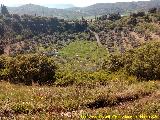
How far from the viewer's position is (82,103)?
15711mm

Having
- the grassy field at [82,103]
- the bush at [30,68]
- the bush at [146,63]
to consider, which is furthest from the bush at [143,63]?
the grassy field at [82,103]

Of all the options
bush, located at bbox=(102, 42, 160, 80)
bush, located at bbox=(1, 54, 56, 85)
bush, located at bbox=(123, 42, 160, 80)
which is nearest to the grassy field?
bush, located at bbox=(1, 54, 56, 85)

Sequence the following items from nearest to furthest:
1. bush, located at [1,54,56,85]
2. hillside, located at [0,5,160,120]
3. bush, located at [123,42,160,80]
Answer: hillside, located at [0,5,160,120], bush, located at [1,54,56,85], bush, located at [123,42,160,80]

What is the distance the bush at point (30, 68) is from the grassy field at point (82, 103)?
1317cm

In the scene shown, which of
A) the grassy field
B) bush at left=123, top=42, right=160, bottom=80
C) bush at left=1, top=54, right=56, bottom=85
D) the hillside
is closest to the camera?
the grassy field

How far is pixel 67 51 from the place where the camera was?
499 ft

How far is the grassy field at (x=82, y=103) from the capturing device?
13246 mm

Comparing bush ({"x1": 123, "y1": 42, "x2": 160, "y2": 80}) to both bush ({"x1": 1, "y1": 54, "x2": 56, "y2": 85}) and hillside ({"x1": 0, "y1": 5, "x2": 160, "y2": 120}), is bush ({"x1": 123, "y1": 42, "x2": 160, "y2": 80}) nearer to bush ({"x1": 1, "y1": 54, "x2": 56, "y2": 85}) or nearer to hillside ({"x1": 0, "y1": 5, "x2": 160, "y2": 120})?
hillside ({"x1": 0, "y1": 5, "x2": 160, "y2": 120})

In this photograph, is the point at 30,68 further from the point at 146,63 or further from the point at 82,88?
the point at 82,88

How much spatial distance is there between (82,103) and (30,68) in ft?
59.1

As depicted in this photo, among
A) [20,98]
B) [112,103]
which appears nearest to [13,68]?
[20,98]

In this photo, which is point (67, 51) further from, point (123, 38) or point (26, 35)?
point (26, 35)

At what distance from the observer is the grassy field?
522 inches

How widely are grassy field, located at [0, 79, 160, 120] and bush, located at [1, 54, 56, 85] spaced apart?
519 inches
